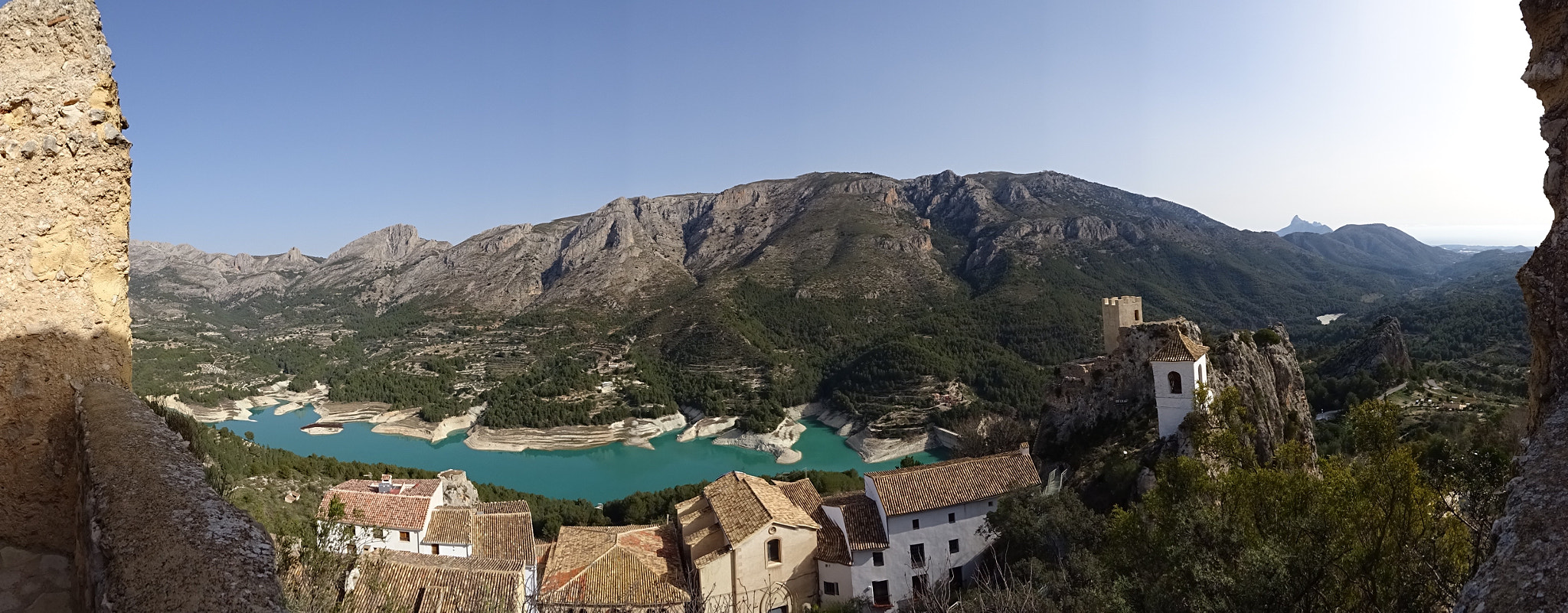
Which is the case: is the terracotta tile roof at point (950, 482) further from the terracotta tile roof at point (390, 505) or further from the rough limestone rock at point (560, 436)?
the rough limestone rock at point (560, 436)

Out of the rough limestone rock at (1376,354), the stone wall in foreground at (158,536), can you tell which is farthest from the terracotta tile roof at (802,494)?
the rough limestone rock at (1376,354)

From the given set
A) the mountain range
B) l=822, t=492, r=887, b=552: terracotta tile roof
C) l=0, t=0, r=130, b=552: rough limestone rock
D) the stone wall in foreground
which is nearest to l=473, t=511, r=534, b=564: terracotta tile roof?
l=822, t=492, r=887, b=552: terracotta tile roof

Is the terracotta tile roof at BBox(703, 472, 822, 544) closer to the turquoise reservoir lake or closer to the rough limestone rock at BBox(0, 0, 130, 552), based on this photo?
the rough limestone rock at BBox(0, 0, 130, 552)

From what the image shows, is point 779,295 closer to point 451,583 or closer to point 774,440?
point 774,440

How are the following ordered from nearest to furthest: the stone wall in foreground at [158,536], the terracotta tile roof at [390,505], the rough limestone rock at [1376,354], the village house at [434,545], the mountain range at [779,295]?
the stone wall in foreground at [158,536], the village house at [434,545], the terracotta tile roof at [390,505], the rough limestone rock at [1376,354], the mountain range at [779,295]

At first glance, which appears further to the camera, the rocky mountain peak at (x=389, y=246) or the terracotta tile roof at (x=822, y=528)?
the rocky mountain peak at (x=389, y=246)

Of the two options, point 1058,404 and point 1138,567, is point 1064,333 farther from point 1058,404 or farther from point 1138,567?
point 1138,567

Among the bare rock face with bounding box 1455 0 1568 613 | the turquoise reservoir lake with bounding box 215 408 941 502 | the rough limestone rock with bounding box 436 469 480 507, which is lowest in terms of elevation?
the turquoise reservoir lake with bounding box 215 408 941 502

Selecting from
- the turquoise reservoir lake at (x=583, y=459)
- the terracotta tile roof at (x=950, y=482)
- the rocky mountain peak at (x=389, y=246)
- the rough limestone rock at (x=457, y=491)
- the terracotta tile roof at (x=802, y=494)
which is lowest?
the turquoise reservoir lake at (x=583, y=459)
